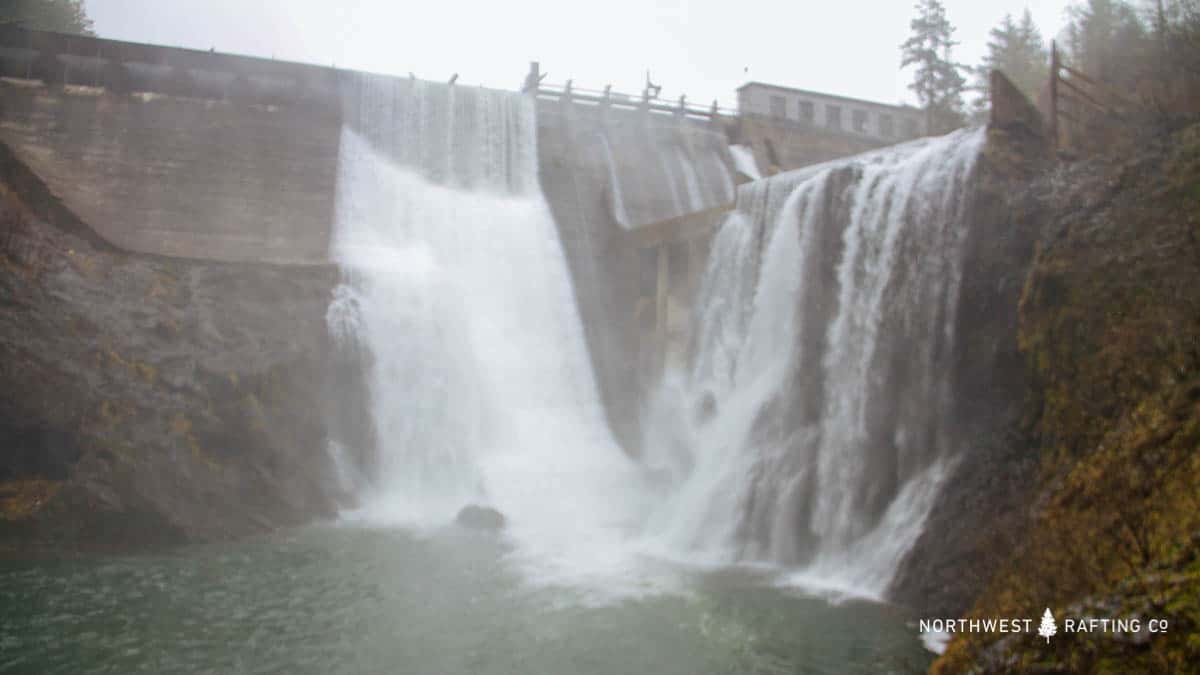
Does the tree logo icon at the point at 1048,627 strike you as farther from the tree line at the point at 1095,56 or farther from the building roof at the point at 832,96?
the building roof at the point at 832,96

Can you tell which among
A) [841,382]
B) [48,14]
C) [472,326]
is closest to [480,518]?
[472,326]

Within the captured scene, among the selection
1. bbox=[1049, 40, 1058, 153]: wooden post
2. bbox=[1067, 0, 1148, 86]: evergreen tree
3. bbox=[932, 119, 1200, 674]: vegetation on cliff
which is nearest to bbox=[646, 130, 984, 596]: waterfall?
bbox=[1049, 40, 1058, 153]: wooden post

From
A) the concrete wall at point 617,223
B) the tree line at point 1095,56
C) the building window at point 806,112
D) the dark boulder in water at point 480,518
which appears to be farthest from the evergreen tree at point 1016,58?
the dark boulder in water at point 480,518

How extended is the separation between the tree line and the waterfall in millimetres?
3142

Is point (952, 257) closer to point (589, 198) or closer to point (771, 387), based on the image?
point (771, 387)

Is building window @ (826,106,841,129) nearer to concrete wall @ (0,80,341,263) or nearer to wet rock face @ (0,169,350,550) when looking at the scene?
concrete wall @ (0,80,341,263)

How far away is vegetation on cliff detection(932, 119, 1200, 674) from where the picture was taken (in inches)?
183

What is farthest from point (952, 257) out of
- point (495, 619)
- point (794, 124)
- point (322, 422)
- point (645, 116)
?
point (794, 124)

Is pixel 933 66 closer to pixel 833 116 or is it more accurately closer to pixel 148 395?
pixel 833 116

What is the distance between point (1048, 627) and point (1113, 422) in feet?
11.7

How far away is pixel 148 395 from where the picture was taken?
14547 millimetres

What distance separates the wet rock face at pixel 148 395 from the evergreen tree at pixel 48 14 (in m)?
12.8

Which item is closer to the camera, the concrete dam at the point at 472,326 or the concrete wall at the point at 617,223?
the concrete dam at the point at 472,326

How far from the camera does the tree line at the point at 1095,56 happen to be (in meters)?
13.5
